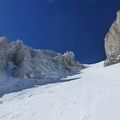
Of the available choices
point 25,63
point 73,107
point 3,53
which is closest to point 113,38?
point 25,63

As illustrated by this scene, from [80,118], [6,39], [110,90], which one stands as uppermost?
[6,39]

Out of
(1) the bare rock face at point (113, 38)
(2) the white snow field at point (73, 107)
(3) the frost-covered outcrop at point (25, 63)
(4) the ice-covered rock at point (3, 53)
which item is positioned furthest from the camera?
(1) the bare rock face at point (113, 38)

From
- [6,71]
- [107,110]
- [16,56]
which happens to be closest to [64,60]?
[16,56]

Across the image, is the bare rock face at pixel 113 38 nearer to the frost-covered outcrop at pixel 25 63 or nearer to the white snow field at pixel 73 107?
the frost-covered outcrop at pixel 25 63

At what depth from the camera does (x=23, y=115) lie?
14.5 meters

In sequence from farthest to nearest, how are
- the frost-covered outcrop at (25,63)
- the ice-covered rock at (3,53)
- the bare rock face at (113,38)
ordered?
the bare rock face at (113,38)
the ice-covered rock at (3,53)
the frost-covered outcrop at (25,63)

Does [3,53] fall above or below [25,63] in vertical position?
above

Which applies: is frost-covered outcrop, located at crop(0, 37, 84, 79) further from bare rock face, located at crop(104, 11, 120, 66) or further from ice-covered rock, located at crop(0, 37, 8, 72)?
bare rock face, located at crop(104, 11, 120, 66)

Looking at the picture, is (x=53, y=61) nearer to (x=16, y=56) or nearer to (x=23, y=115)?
(x=16, y=56)

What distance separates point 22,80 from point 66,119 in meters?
22.0

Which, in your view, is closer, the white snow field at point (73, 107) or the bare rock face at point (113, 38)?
the white snow field at point (73, 107)

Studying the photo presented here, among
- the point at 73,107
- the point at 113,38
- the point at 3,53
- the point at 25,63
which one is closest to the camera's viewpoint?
the point at 73,107

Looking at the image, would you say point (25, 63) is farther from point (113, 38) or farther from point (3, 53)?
point (113, 38)

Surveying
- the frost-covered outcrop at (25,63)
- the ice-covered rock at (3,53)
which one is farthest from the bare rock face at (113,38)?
the ice-covered rock at (3,53)
